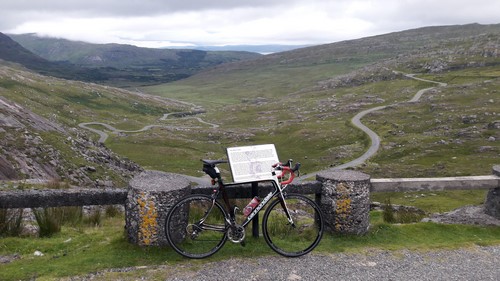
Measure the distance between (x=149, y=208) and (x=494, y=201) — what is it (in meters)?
10.9

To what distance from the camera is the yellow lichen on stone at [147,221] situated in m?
9.06

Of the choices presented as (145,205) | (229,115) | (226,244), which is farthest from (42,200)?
(229,115)

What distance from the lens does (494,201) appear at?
12.2 m

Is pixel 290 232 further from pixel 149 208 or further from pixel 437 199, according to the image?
pixel 437 199

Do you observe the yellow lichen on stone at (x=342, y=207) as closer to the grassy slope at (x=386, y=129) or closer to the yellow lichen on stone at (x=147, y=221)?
the yellow lichen on stone at (x=147, y=221)

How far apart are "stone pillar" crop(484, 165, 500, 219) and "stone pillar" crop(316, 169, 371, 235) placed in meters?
4.84

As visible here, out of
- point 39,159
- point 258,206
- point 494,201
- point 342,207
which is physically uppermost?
point 258,206

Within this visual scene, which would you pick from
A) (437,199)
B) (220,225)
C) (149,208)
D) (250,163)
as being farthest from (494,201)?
(437,199)

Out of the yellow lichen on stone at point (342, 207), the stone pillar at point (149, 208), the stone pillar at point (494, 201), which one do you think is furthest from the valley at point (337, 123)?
the stone pillar at point (494, 201)

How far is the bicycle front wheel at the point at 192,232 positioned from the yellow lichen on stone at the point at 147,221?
1.27 feet

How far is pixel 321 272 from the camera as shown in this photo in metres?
8.76

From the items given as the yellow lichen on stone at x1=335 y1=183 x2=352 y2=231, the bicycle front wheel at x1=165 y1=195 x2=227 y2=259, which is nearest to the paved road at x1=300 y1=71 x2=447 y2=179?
the yellow lichen on stone at x1=335 y1=183 x2=352 y2=231

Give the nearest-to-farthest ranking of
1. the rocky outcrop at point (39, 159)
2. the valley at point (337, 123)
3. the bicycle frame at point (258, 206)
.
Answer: the bicycle frame at point (258, 206)
the rocky outcrop at point (39, 159)
the valley at point (337, 123)

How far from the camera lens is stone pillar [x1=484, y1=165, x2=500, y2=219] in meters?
12.0
